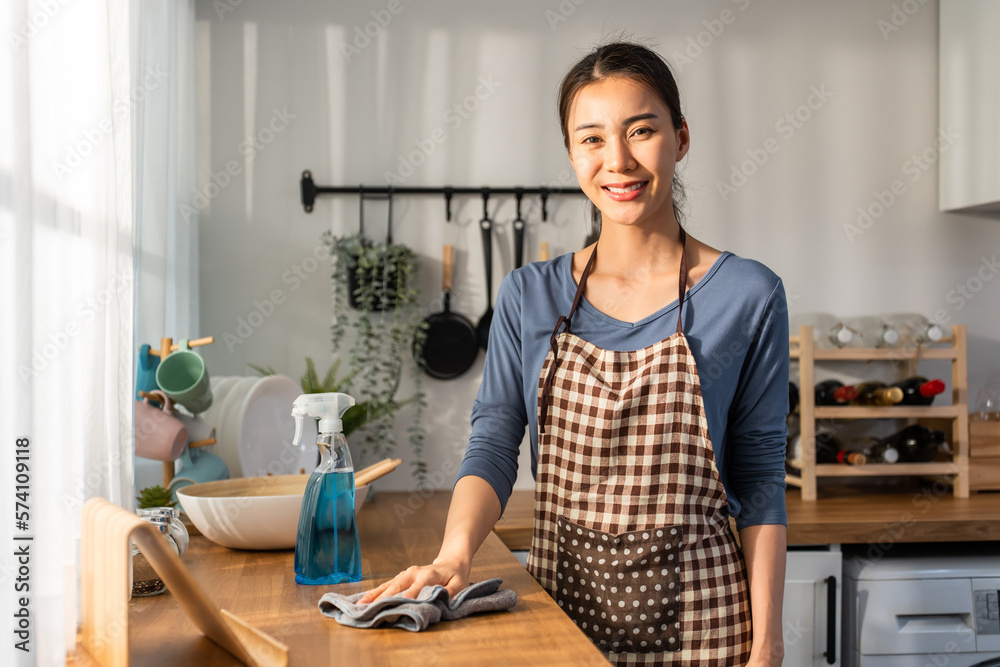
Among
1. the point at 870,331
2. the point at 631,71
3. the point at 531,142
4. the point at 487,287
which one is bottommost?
the point at 870,331

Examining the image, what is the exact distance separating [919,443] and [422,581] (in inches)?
67.2

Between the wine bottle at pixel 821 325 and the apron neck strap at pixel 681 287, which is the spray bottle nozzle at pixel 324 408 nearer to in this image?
the apron neck strap at pixel 681 287

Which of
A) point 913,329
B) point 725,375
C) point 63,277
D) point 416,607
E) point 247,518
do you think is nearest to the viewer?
point 416,607

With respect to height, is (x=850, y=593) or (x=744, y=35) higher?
(x=744, y=35)

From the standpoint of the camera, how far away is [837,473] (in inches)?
80.6

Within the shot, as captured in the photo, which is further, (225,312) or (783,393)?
(225,312)

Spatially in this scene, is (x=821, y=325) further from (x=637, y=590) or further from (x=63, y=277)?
(x=63, y=277)

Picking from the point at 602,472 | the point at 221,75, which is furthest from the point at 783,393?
the point at 221,75

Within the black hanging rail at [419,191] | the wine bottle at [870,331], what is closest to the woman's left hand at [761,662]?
the wine bottle at [870,331]

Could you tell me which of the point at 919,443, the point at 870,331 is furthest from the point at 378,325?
the point at 919,443

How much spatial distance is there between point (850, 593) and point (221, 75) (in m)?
2.01

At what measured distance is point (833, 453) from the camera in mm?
2102

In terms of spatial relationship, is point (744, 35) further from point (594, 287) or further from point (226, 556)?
point (226, 556)

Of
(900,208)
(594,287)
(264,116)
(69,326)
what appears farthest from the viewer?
(900,208)
